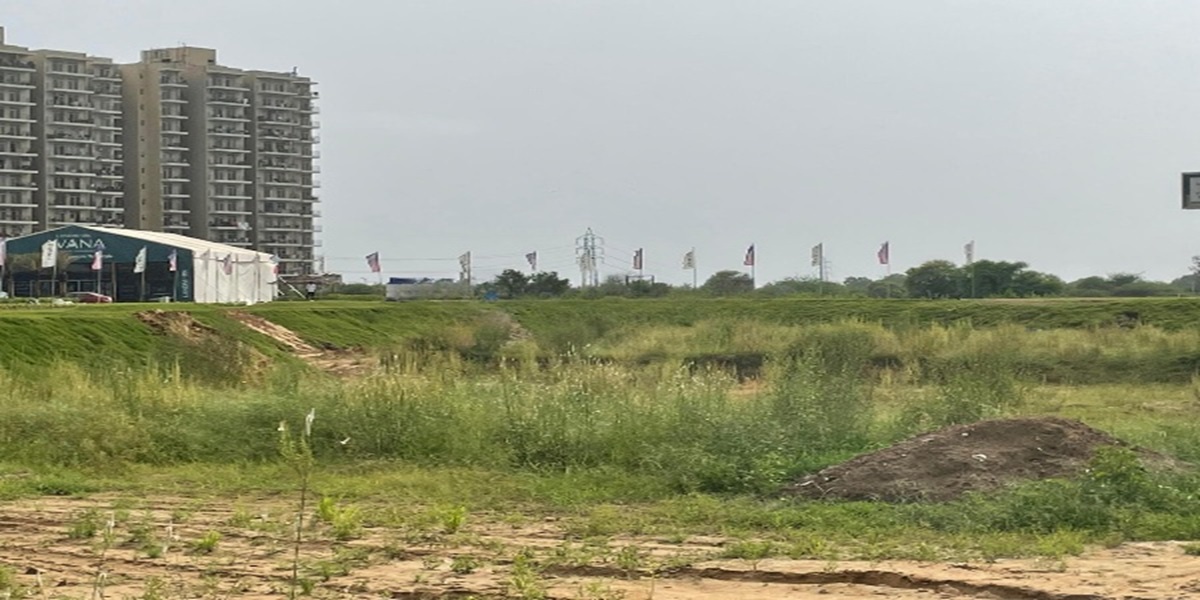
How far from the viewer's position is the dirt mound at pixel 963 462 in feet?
47.4

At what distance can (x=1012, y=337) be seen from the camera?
46.7m

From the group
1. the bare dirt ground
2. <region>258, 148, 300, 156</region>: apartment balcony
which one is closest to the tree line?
<region>258, 148, 300, 156</region>: apartment balcony

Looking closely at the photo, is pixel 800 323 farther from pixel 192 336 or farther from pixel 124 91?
pixel 124 91

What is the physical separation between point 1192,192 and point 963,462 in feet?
18.7

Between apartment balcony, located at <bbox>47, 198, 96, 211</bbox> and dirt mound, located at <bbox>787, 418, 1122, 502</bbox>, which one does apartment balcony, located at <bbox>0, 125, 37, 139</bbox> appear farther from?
dirt mound, located at <bbox>787, 418, 1122, 502</bbox>

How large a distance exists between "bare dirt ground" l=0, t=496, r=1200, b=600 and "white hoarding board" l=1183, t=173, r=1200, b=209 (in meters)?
7.35

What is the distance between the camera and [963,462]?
14.9 meters

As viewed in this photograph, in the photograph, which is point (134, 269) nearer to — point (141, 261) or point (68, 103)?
point (141, 261)

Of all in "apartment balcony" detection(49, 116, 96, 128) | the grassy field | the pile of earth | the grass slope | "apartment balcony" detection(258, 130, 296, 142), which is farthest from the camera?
"apartment balcony" detection(258, 130, 296, 142)

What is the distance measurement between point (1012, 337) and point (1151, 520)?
3503cm

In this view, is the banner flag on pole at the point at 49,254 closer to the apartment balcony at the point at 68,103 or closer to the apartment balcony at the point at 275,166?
the apartment balcony at the point at 68,103

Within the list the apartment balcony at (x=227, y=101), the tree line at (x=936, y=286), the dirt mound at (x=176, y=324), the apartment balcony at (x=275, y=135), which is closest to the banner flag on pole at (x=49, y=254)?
the tree line at (x=936, y=286)

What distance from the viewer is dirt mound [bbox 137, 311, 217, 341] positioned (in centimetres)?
4409

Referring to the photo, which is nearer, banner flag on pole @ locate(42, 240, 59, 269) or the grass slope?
the grass slope
